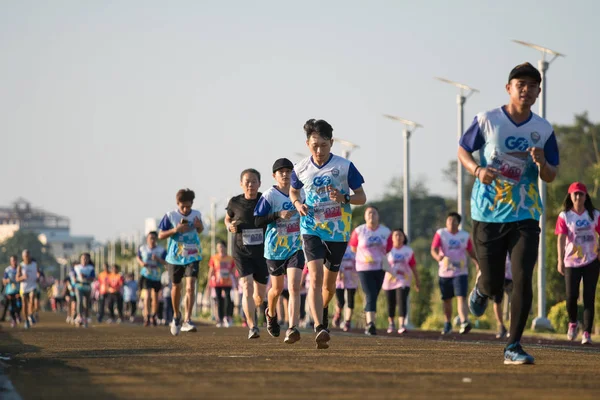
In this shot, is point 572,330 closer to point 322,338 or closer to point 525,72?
point 322,338

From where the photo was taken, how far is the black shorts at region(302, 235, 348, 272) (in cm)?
1423

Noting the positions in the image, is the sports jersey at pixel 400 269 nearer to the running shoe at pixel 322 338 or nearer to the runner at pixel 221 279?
the runner at pixel 221 279

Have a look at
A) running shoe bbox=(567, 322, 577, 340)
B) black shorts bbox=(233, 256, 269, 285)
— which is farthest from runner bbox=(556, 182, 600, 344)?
black shorts bbox=(233, 256, 269, 285)

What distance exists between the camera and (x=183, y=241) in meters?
20.9

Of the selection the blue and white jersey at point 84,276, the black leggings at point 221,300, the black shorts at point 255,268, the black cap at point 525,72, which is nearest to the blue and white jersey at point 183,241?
the black shorts at point 255,268

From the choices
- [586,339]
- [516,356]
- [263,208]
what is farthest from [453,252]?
[516,356]

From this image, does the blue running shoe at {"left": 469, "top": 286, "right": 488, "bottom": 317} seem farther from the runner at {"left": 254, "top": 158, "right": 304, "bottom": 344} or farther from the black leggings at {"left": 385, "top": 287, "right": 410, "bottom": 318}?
the black leggings at {"left": 385, "top": 287, "right": 410, "bottom": 318}

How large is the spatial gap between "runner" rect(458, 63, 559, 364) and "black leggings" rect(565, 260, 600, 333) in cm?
768

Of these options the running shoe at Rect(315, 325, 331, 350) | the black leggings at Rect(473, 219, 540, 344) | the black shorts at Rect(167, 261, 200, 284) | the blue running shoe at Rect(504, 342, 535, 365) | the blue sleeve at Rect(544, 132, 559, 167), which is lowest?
the blue running shoe at Rect(504, 342, 535, 365)

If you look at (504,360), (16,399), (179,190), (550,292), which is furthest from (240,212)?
(550,292)

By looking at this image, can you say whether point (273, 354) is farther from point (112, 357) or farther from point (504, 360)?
point (504, 360)

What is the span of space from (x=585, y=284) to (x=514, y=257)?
26.4 feet

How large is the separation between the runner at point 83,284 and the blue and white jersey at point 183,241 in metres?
12.4

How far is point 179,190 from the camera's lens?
21000 millimetres
